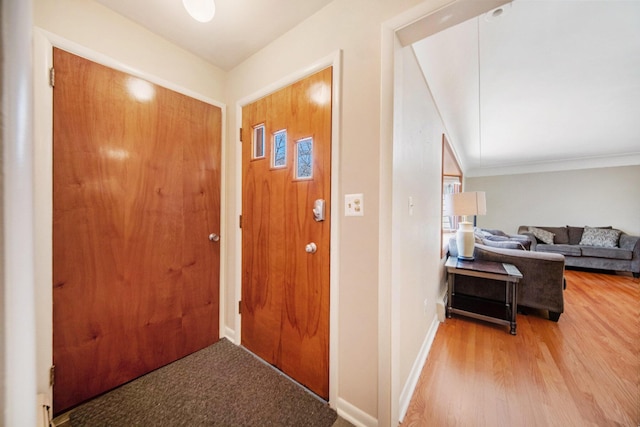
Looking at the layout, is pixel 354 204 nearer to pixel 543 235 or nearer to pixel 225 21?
pixel 225 21

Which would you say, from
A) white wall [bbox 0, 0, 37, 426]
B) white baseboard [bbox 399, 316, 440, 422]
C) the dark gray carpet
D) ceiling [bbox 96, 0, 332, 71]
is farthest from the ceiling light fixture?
white baseboard [bbox 399, 316, 440, 422]

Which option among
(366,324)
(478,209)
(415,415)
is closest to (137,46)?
(366,324)

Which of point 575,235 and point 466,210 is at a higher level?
point 466,210

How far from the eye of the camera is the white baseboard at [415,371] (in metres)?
1.31

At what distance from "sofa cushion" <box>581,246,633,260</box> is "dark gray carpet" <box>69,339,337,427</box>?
20.1 feet

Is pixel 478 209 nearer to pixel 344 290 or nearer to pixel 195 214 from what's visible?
pixel 344 290

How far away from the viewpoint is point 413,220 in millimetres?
1568

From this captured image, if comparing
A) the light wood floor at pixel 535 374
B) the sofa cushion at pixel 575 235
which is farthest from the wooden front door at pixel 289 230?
the sofa cushion at pixel 575 235

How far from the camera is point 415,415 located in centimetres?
129

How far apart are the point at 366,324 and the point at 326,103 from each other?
1.26m

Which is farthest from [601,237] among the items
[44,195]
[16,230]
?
[44,195]

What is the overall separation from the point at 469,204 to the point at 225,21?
9.13 ft

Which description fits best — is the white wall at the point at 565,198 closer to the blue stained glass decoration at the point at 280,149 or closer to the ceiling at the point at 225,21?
the blue stained glass decoration at the point at 280,149

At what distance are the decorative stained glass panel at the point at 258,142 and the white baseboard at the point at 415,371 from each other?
1.81 metres
